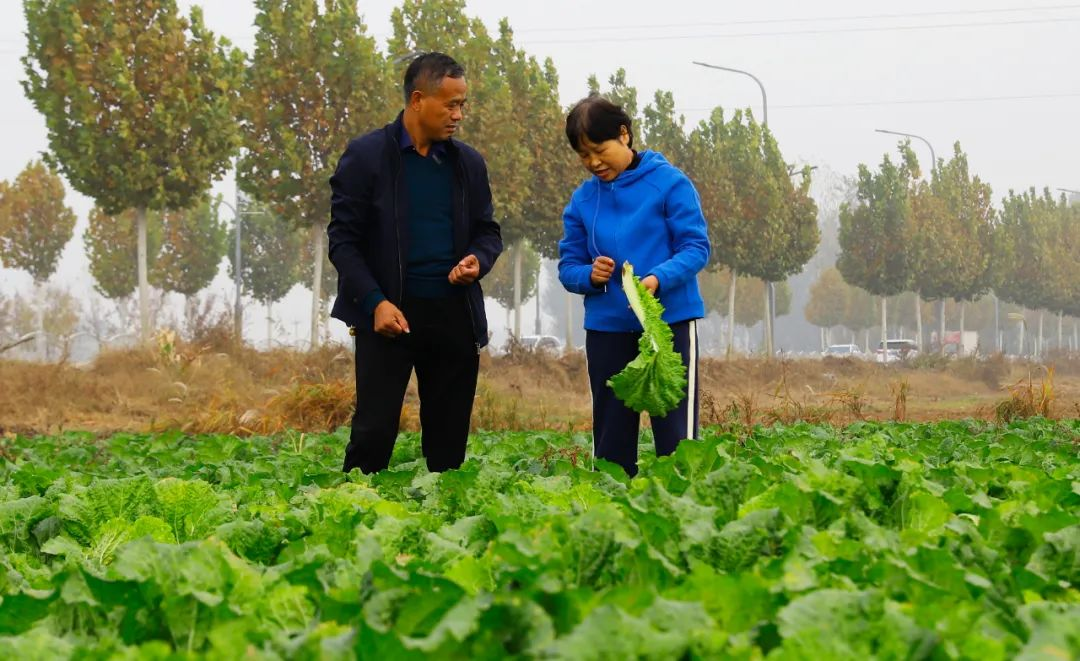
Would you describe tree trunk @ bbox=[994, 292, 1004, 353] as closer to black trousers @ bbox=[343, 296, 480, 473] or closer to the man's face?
black trousers @ bbox=[343, 296, 480, 473]

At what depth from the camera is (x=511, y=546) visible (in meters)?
2.47

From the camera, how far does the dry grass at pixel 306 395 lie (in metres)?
13.0

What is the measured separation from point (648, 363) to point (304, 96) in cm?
2417

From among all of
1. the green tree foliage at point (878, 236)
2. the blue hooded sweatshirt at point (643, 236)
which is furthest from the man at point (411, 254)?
the green tree foliage at point (878, 236)

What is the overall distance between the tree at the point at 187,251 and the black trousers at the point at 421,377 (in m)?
42.2

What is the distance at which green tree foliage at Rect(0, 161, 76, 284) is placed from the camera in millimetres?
44469

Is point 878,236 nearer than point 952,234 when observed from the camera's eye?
Yes

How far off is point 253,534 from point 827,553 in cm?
149

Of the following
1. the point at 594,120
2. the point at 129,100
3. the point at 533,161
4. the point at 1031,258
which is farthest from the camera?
the point at 1031,258

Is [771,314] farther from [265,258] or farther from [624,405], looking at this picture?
[624,405]

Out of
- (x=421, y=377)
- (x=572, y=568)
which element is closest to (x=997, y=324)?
(x=421, y=377)

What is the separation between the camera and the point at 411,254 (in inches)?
209

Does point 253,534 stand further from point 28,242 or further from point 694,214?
point 28,242

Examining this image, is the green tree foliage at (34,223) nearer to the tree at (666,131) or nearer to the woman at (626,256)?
the tree at (666,131)
